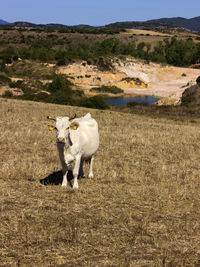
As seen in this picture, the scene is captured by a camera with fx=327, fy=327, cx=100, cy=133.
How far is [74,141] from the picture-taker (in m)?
9.15

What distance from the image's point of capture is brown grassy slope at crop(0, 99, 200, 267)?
5367 millimetres

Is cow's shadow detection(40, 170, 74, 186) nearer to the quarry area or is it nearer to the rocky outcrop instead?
the rocky outcrop

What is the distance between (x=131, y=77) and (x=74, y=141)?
88.0m

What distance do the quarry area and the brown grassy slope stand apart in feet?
222

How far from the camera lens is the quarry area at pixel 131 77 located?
86.0m

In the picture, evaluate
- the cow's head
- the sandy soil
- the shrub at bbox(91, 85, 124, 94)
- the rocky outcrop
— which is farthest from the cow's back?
the sandy soil

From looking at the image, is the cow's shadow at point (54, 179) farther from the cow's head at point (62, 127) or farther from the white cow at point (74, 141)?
the cow's head at point (62, 127)

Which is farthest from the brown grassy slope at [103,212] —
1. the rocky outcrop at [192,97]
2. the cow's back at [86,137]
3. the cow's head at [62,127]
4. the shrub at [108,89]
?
the shrub at [108,89]

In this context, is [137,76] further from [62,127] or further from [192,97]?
[62,127]

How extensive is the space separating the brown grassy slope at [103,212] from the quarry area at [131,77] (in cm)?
6781

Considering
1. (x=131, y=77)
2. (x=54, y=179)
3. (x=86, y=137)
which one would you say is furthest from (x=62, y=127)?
(x=131, y=77)

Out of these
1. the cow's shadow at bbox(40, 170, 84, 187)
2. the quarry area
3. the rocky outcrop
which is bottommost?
the cow's shadow at bbox(40, 170, 84, 187)

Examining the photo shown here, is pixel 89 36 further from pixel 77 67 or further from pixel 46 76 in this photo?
pixel 46 76

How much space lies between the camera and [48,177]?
10203mm
